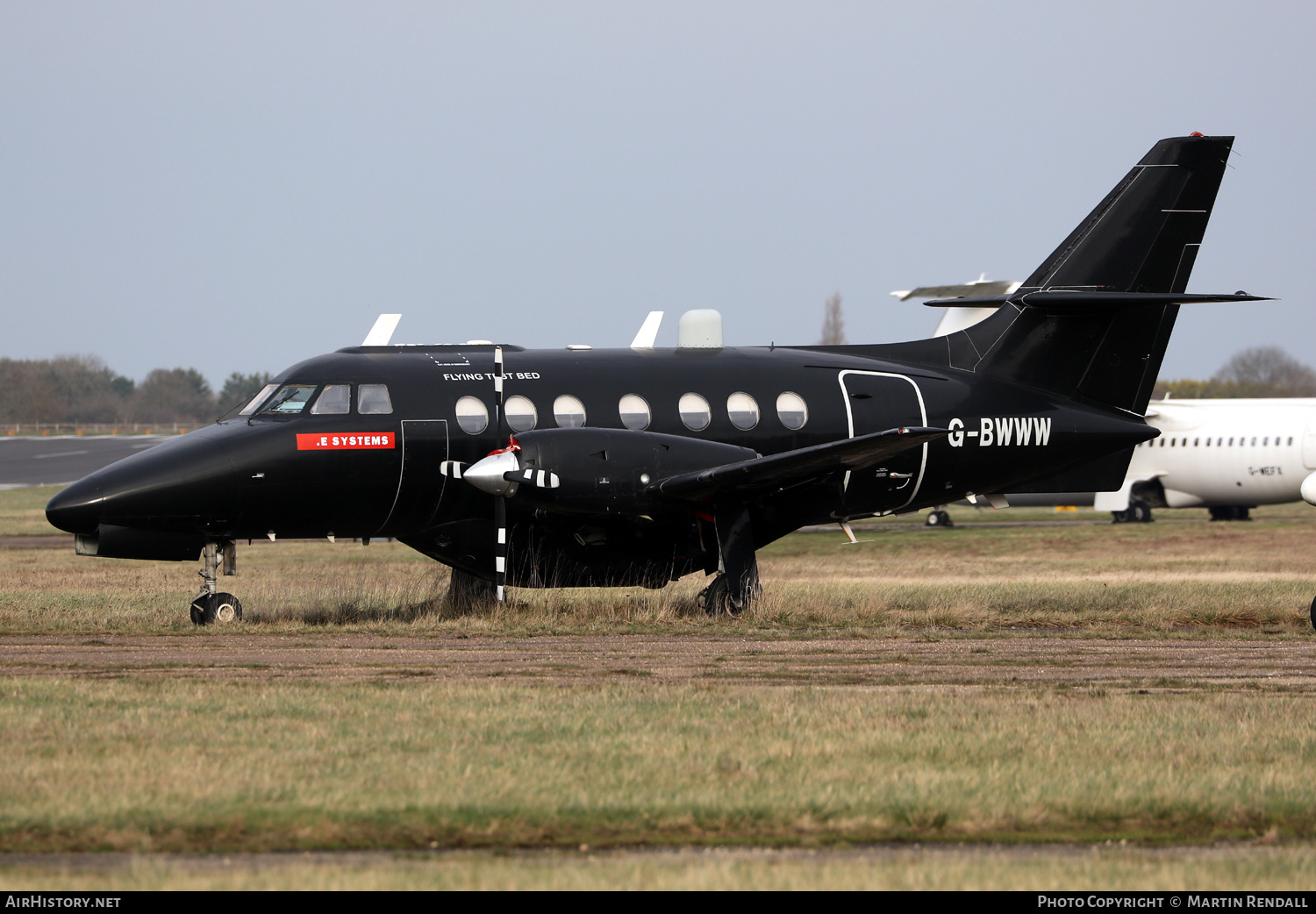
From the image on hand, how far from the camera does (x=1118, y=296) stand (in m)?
20.3

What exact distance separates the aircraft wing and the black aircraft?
0.13 feet

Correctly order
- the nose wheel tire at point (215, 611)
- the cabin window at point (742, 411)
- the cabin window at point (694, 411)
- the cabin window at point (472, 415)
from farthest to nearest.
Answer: the cabin window at point (742, 411) < the cabin window at point (694, 411) < the cabin window at point (472, 415) < the nose wheel tire at point (215, 611)

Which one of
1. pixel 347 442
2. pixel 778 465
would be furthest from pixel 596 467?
pixel 347 442

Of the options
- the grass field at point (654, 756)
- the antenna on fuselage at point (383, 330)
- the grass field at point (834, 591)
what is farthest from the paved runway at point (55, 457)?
the grass field at point (654, 756)

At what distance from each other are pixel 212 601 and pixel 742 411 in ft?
25.1

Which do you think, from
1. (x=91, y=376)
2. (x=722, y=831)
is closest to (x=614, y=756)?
(x=722, y=831)

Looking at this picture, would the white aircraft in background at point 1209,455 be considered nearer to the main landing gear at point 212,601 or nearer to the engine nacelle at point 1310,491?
the engine nacelle at point 1310,491

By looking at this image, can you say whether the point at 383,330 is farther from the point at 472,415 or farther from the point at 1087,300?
the point at 1087,300

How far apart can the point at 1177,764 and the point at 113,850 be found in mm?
6720

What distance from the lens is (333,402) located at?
18.3 m

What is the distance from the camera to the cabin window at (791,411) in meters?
19.7

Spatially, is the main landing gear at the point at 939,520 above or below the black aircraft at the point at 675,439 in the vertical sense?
below

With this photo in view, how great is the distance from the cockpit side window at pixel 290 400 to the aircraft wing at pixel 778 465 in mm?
4783
